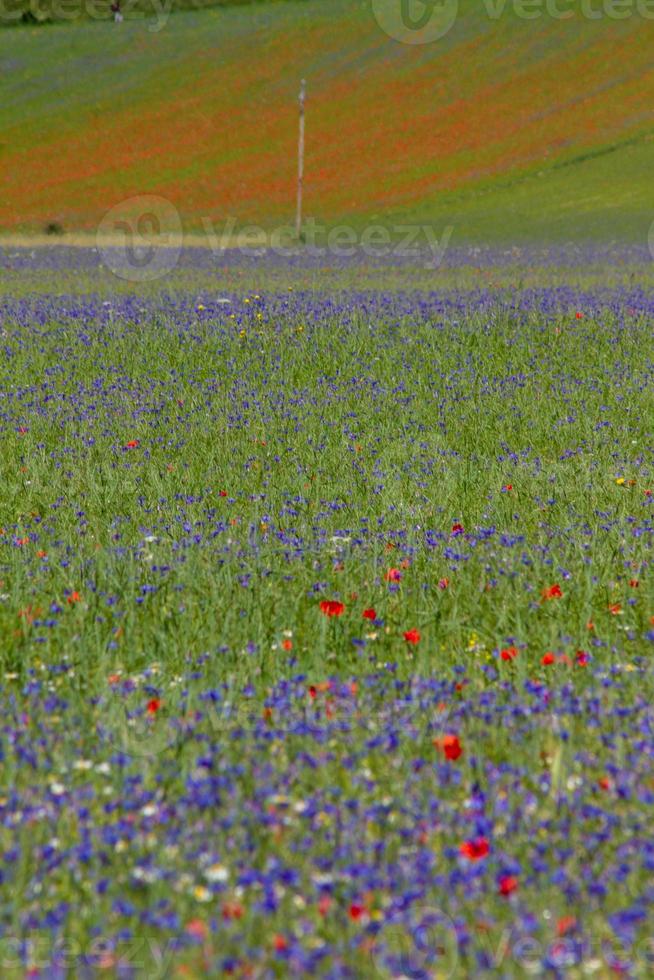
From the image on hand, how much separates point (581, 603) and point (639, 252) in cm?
2321

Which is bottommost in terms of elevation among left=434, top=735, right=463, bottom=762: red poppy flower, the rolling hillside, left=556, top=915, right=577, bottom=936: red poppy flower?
left=556, top=915, right=577, bottom=936: red poppy flower

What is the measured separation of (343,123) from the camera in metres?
53.4

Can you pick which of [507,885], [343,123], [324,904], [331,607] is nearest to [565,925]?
[507,885]

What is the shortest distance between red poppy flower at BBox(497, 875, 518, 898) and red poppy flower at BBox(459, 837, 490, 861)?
0.08 metres

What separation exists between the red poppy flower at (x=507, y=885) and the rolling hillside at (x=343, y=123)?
35880mm

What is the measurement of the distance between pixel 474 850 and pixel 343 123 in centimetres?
5347

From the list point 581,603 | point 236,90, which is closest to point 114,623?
point 581,603

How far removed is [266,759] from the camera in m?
3.49

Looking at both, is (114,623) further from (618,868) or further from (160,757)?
(618,868)

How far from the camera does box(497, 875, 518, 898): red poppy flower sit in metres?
2.76

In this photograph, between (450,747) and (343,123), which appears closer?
(450,747)

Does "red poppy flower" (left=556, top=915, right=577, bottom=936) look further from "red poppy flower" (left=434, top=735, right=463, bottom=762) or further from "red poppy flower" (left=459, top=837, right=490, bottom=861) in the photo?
"red poppy flower" (left=434, top=735, right=463, bottom=762)

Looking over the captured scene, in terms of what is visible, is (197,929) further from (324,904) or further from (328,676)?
(328,676)

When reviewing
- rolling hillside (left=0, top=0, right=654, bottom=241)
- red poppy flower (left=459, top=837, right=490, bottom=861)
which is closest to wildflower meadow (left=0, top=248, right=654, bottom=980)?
red poppy flower (left=459, top=837, right=490, bottom=861)
